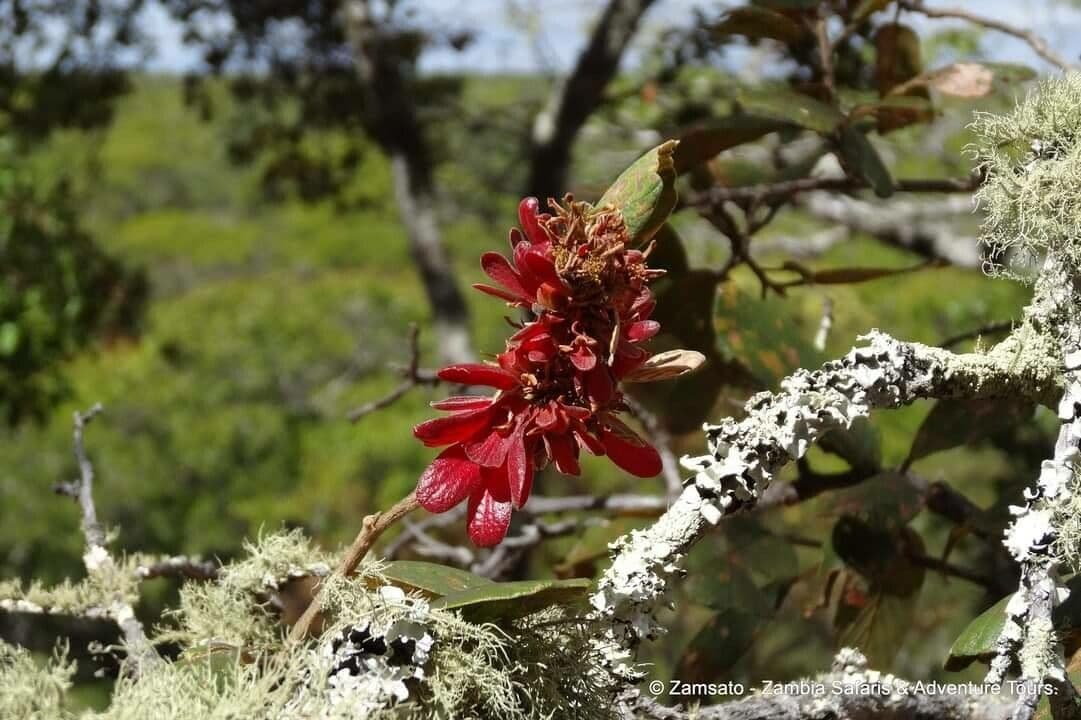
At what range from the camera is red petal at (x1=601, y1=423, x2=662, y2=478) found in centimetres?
39

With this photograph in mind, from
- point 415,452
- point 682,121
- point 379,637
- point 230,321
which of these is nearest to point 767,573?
point 379,637

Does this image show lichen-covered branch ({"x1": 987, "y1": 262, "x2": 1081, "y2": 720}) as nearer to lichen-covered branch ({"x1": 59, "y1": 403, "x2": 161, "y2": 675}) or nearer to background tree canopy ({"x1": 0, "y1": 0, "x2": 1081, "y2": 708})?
background tree canopy ({"x1": 0, "y1": 0, "x2": 1081, "y2": 708})

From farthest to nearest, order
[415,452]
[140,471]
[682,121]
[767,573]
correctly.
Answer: [415,452] → [140,471] → [682,121] → [767,573]

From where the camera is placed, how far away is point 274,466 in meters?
5.29

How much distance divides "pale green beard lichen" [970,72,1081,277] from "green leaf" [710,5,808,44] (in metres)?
0.28

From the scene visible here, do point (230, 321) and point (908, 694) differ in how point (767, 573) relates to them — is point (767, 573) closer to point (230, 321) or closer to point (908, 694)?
point (908, 694)

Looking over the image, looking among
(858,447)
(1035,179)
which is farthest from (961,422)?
(1035,179)

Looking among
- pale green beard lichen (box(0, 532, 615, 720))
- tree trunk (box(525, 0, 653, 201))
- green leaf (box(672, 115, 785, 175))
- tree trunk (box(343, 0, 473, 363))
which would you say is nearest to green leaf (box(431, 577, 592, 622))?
pale green beard lichen (box(0, 532, 615, 720))

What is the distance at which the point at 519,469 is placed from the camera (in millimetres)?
374

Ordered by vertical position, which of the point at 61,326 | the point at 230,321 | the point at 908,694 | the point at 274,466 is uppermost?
the point at 908,694

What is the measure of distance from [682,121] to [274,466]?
151 inches

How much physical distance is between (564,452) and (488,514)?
0.04 metres

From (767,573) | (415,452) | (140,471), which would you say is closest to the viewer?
(767,573)

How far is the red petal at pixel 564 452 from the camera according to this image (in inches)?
15.1
